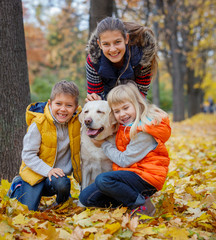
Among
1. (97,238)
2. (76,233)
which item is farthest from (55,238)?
(97,238)

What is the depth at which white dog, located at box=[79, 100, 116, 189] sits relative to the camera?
2.83m

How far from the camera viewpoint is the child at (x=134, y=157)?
2.58m

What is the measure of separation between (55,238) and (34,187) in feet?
3.01

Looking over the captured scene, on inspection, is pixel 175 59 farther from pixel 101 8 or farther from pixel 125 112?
pixel 125 112

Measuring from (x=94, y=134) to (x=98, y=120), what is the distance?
0.50ft

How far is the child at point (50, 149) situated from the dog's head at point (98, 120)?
0.64 feet

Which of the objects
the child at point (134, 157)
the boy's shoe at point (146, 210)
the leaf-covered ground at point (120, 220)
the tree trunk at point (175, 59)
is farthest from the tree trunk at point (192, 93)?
the boy's shoe at point (146, 210)

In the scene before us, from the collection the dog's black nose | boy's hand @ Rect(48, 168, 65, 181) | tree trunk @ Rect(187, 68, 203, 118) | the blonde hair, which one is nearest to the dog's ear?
the blonde hair

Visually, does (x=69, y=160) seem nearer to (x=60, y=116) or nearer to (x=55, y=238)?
(x=60, y=116)

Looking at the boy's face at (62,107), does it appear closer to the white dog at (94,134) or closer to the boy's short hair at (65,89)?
the boy's short hair at (65,89)

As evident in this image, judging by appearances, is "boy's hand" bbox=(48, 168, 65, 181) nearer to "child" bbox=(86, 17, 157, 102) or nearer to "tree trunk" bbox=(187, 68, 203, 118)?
"child" bbox=(86, 17, 157, 102)

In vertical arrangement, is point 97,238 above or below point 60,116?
below

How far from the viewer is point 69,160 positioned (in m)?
3.10

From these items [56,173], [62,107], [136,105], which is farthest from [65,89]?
[56,173]
